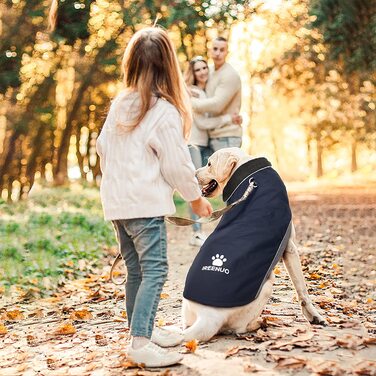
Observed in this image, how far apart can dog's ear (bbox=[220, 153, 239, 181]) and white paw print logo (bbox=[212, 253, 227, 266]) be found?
70 centimetres

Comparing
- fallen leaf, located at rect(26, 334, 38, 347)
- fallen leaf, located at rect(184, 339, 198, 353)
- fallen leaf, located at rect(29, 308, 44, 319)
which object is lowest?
fallen leaf, located at rect(29, 308, 44, 319)

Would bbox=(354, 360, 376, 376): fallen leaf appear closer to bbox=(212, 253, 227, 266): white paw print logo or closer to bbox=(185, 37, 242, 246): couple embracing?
bbox=(212, 253, 227, 266): white paw print logo

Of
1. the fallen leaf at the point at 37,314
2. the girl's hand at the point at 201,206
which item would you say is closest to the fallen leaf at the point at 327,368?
the girl's hand at the point at 201,206

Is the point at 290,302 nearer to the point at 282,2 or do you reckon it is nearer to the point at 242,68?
the point at 282,2

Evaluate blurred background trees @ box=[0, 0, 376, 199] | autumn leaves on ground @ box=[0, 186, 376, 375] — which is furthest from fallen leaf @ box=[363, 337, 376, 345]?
blurred background trees @ box=[0, 0, 376, 199]

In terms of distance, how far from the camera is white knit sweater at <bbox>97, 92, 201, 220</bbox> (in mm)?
4160

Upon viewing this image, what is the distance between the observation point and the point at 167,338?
453cm

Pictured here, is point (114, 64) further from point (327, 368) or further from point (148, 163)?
point (327, 368)

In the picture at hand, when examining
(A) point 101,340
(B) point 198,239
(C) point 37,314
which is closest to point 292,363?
(A) point 101,340

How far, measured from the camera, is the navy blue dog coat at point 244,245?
455 centimetres

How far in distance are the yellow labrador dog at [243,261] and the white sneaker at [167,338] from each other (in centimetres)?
7

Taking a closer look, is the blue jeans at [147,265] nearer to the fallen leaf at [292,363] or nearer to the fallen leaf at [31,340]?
the fallen leaf at [292,363]

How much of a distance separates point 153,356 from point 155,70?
1755 mm

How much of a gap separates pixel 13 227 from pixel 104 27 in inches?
504
